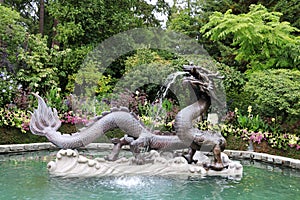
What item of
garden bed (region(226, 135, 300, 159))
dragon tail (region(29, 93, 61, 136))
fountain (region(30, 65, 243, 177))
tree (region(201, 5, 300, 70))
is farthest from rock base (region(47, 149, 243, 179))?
tree (region(201, 5, 300, 70))

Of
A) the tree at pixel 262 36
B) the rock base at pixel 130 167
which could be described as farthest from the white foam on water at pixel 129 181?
the tree at pixel 262 36

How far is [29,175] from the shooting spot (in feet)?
20.1

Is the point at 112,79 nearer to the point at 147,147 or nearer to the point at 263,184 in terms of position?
the point at 147,147

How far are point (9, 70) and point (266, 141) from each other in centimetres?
754

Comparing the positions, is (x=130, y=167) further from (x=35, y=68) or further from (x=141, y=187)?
(x=35, y=68)

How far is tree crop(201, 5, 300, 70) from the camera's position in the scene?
443 inches

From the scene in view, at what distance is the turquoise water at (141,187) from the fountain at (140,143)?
0.68 ft

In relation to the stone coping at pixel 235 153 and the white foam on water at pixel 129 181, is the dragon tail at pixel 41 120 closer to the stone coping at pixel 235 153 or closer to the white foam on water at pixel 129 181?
the white foam on water at pixel 129 181

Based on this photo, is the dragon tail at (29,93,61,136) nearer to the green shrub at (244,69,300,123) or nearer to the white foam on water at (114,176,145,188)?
the white foam on water at (114,176,145,188)

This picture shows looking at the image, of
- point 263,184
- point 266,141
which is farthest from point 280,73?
point 263,184

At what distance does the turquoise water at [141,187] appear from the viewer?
5.02 metres

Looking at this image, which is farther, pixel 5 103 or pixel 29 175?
pixel 5 103

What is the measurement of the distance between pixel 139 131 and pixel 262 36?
6232 mm

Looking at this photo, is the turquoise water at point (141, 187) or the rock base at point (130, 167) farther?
the rock base at point (130, 167)
